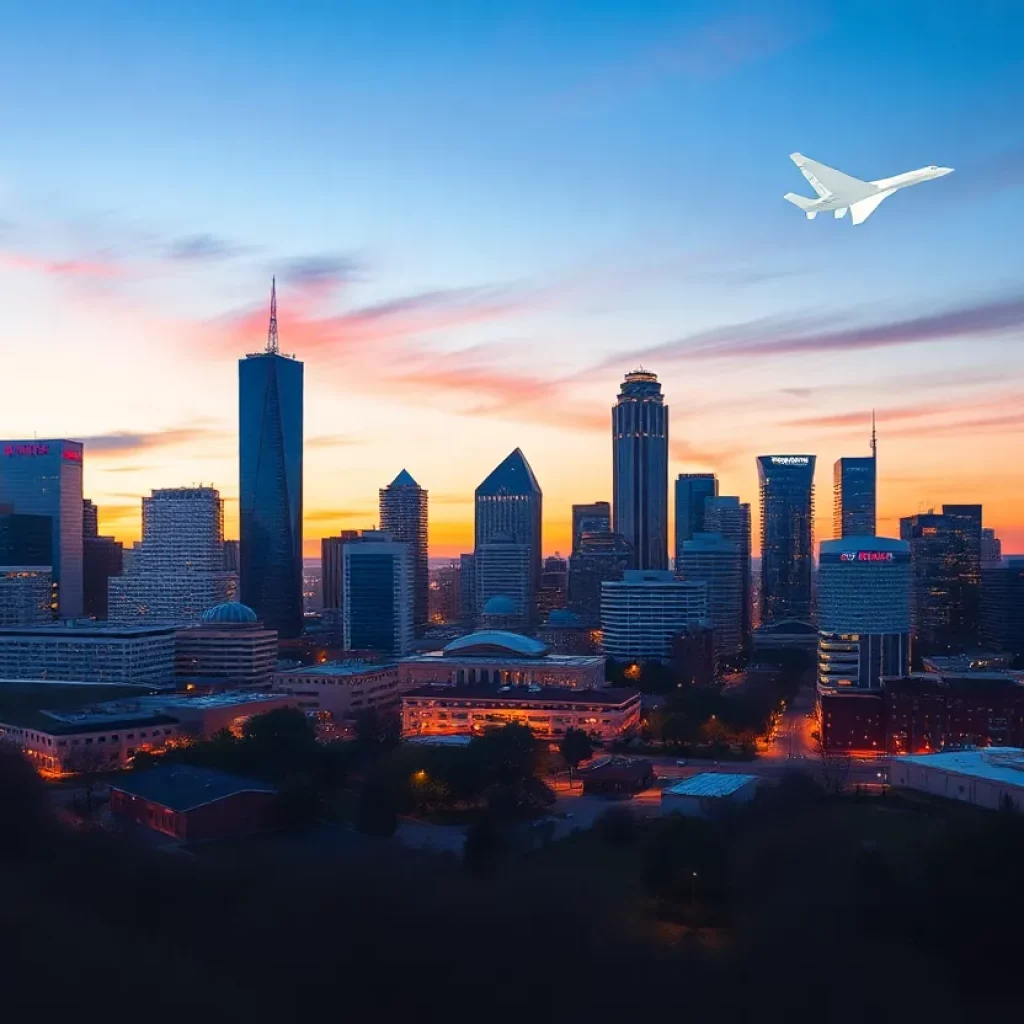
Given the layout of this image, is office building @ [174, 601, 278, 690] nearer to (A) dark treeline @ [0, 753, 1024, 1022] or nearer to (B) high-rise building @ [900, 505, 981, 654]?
(A) dark treeline @ [0, 753, 1024, 1022]

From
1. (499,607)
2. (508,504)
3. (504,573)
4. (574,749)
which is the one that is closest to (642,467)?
(508,504)

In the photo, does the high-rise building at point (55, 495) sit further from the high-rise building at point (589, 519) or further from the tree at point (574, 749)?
the tree at point (574, 749)

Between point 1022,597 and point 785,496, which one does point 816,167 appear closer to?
point 1022,597

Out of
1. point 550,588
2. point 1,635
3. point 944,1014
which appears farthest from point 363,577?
point 944,1014

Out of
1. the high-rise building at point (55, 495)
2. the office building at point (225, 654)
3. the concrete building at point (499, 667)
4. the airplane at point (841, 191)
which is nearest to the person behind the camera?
the airplane at point (841, 191)

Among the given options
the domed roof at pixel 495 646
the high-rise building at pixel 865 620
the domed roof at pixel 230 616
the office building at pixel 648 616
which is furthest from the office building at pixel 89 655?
the high-rise building at pixel 865 620
